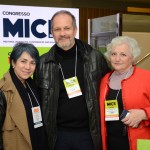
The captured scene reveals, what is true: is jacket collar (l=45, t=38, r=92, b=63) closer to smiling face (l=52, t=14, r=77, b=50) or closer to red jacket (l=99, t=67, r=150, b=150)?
smiling face (l=52, t=14, r=77, b=50)

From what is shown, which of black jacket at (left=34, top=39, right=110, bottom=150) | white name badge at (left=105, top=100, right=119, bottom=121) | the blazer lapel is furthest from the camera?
black jacket at (left=34, top=39, right=110, bottom=150)

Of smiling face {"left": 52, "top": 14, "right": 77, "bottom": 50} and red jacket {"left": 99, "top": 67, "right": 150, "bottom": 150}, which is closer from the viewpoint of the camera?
red jacket {"left": 99, "top": 67, "right": 150, "bottom": 150}

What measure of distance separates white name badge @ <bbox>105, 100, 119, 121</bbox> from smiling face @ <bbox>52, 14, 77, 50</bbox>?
0.56 metres

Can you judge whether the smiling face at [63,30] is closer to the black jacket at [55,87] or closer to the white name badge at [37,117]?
the black jacket at [55,87]

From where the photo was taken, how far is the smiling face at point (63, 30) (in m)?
2.16

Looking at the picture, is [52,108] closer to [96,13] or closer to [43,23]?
[43,23]

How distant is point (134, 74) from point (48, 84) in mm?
666

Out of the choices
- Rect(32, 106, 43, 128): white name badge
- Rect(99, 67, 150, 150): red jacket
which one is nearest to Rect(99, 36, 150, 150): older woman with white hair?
Rect(99, 67, 150, 150): red jacket

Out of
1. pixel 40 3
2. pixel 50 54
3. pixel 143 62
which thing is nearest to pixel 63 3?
pixel 40 3

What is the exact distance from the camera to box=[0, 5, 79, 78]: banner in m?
2.77

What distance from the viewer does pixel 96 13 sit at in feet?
35.5

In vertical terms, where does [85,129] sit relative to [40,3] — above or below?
below

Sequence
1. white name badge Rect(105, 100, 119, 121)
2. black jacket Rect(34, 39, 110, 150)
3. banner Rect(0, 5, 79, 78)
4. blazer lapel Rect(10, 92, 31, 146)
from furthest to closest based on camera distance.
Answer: banner Rect(0, 5, 79, 78)
black jacket Rect(34, 39, 110, 150)
white name badge Rect(105, 100, 119, 121)
blazer lapel Rect(10, 92, 31, 146)

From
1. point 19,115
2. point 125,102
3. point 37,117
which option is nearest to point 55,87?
point 37,117
